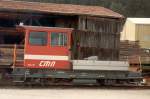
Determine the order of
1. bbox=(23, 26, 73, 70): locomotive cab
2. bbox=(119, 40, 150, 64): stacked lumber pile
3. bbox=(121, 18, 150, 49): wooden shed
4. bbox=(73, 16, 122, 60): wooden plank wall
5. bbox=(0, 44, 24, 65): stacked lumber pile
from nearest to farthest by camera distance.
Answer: bbox=(23, 26, 73, 70): locomotive cab < bbox=(0, 44, 24, 65): stacked lumber pile < bbox=(73, 16, 122, 60): wooden plank wall < bbox=(119, 40, 150, 64): stacked lumber pile < bbox=(121, 18, 150, 49): wooden shed

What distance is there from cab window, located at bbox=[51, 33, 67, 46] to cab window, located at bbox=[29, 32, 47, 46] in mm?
423

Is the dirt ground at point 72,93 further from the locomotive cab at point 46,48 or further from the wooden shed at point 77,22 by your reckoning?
the wooden shed at point 77,22

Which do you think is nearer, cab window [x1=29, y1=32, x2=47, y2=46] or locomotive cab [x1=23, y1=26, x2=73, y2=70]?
locomotive cab [x1=23, y1=26, x2=73, y2=70]

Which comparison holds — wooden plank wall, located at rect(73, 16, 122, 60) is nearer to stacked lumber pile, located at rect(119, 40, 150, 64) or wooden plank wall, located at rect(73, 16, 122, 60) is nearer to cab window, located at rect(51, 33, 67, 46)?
stacked lumber pile, located at rect(119, 40, 150, 64)

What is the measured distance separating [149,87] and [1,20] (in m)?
9.13

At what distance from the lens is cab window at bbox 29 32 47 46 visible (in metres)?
23.8

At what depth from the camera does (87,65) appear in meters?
23.8

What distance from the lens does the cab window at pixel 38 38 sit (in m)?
23.8

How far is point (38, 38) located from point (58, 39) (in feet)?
3.41

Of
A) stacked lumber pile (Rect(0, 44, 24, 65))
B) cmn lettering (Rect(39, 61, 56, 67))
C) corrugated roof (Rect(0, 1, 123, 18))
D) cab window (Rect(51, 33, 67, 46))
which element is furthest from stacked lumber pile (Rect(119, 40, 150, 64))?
stacked lumber pile (Rect(0, 44, 24, 65))

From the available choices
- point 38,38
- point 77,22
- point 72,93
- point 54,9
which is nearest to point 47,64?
point 38,38

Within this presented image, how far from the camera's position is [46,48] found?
23.7 metres

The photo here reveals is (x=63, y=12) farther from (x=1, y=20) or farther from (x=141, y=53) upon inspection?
(x=141, y=53)

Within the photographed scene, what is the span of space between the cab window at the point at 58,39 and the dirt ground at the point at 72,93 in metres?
2.37
